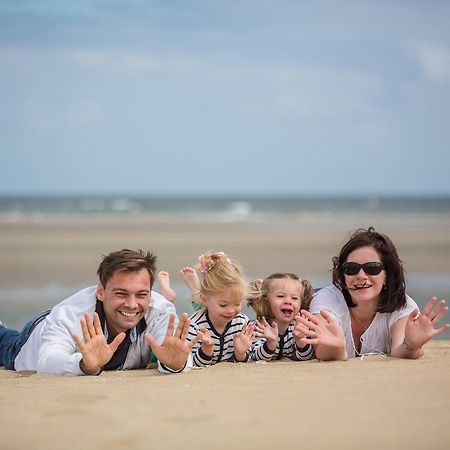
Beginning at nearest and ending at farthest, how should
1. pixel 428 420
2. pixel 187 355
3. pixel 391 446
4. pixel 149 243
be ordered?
pixel 391 446 < pixel 428 420 < pixel 187 355 < pixel 149 243

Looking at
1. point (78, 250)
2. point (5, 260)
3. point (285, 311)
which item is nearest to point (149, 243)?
point (78, 250)

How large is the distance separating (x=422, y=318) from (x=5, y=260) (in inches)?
599

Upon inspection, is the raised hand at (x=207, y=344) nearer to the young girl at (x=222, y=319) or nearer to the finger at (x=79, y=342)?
the young girl at (x=222, y=319)

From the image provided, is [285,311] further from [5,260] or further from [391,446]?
[5,260]

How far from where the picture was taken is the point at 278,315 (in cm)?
709

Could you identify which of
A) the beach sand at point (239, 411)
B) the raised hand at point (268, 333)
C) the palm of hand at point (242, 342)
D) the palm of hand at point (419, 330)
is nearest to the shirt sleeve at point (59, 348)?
the beach sand at point (239, 411)

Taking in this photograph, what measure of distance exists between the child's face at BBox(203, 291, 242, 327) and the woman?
0.63 m

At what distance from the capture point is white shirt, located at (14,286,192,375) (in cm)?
616

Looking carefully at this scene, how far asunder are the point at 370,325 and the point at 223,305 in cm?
122

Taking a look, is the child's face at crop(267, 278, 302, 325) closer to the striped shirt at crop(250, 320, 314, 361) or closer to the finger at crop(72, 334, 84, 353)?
the striped shirt at crop(250, 320, 314, 361)

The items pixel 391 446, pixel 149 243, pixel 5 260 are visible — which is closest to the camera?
pixel 391 446

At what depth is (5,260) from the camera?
1988 centimetres

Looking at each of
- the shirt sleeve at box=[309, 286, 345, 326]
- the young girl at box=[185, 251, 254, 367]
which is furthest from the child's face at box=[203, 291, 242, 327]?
the shirt sleeve at box=[309, 286, 345, 326]

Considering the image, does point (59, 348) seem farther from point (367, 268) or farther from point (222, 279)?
point (367, 268)
